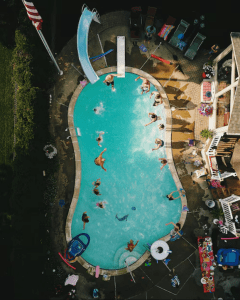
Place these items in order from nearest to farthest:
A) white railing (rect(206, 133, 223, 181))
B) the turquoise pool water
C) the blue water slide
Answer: the blue water slide < white railing (rect(206, 133, 223, 181)) < the turquoise pool water

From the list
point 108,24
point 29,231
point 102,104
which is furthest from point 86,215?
point 108,24

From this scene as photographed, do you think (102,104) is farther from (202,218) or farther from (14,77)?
(202,218)

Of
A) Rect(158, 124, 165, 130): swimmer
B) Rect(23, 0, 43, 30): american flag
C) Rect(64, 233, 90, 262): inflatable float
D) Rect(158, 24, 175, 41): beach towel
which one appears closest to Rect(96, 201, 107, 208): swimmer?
Rect(64, 233, 90, 262): inflatable float

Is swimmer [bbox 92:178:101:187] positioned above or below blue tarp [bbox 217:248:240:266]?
above

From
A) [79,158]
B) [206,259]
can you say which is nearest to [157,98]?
[79,158]

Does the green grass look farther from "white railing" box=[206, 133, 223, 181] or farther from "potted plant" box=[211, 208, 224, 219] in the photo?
"potted plant" box=[211, 208, 224, 219]
